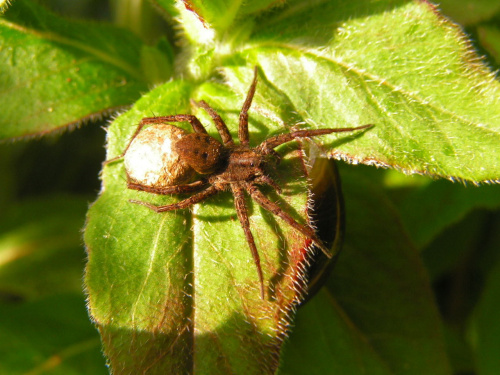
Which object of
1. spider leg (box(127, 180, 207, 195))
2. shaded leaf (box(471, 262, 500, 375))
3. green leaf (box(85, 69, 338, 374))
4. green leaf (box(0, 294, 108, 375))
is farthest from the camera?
shaded leaf (box(471, 262, 500, 375))

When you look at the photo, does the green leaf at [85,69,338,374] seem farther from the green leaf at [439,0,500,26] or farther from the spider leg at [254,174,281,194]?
the green leaf at [439,0,500,26]

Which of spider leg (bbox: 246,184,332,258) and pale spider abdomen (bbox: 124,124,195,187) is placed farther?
pale spider abdomen (bbox: 124,124,195,187)

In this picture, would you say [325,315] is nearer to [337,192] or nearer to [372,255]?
[372,255]

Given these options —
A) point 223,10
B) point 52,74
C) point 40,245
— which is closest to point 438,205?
point 223,10

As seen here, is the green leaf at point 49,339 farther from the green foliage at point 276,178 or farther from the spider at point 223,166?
the spider at point 223,166

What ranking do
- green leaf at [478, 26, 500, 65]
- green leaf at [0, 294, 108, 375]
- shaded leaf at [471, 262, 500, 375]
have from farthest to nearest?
green leaf at [478, 26, 500, 65] → shaded leaf at [471, 262, 500, 375] → green leaf at [0, 294, 108, 375]

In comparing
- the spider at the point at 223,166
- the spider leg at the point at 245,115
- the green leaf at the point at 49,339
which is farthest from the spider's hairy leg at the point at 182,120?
the green leaf at the point at 49,339

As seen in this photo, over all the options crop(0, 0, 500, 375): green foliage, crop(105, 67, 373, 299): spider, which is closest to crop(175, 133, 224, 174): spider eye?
crop(105, 67, 373, 299): spider
